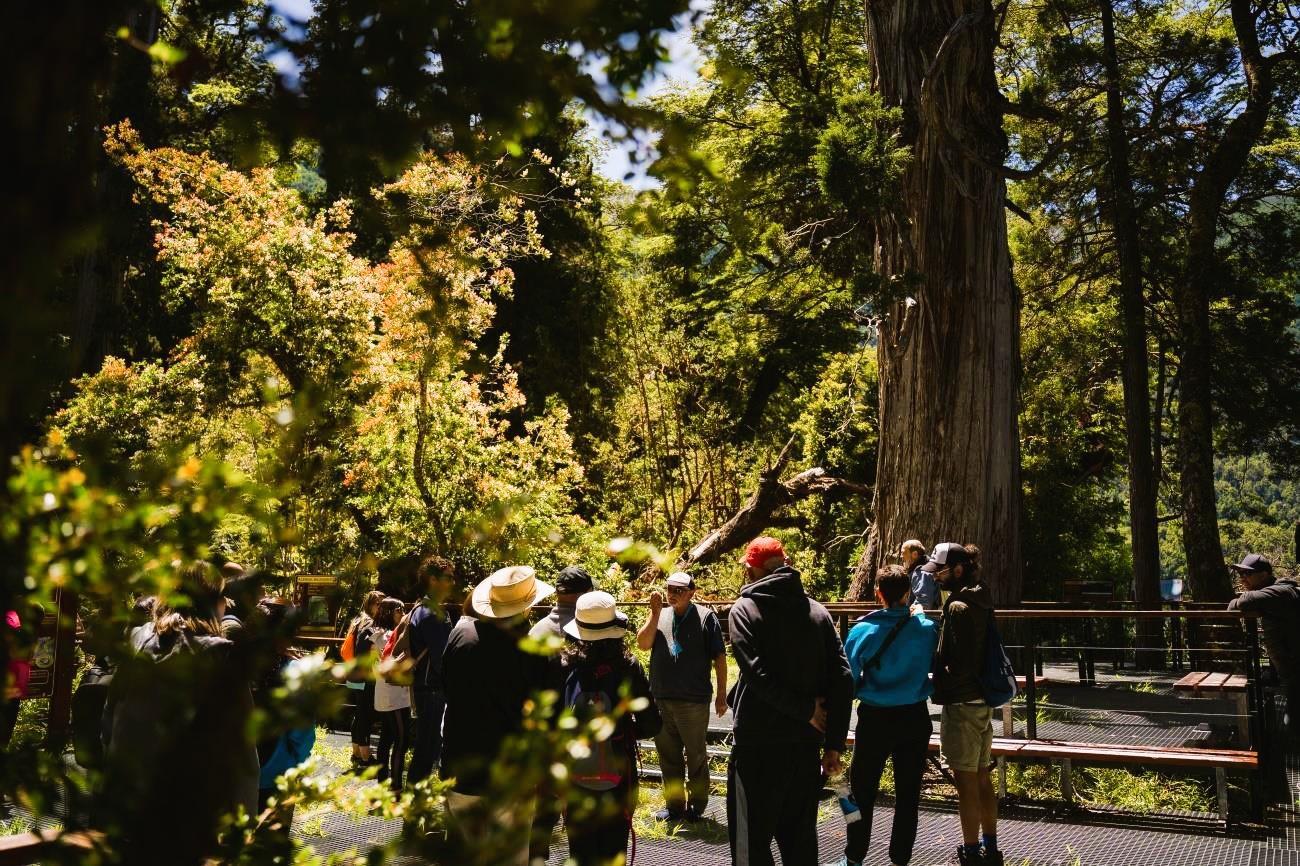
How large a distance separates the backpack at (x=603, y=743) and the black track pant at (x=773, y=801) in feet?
1.64

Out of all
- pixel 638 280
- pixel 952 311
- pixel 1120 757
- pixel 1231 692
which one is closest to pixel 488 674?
pixel 1120 757

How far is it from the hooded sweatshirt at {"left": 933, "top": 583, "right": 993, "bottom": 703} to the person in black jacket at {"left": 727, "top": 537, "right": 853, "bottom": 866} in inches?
46.0

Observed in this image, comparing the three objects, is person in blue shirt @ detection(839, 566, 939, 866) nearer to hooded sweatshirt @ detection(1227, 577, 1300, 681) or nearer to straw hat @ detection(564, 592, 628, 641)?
straw hat @ detection(564, 592, 628, 641)

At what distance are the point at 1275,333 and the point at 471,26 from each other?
978 inches

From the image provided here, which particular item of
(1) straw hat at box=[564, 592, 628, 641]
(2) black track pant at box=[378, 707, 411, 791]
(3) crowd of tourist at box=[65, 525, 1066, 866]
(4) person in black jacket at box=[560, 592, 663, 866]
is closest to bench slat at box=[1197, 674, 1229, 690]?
(3) crowd of tourist at box=[65, 525, 1066, 866]

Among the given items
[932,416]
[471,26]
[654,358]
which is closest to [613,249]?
[654,358]

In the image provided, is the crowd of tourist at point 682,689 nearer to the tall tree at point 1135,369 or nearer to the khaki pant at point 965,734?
the khaki pant at point 965,734

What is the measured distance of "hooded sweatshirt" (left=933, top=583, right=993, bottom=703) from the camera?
6230 millimetres

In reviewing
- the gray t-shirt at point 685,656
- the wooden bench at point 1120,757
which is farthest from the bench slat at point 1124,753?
the gray t-shirt at point 685,656

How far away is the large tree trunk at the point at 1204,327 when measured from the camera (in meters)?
18.9

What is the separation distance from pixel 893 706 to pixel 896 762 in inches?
12.7

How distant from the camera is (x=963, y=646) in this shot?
6227 mm

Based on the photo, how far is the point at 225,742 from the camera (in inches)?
49.3

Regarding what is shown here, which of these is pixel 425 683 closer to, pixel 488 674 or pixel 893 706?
pixel 488 674
